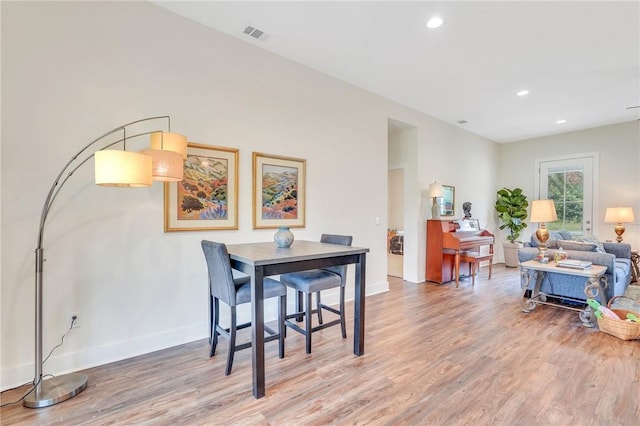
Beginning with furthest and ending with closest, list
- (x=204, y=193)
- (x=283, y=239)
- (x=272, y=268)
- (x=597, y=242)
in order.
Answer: (x=597, y=242) → (x=204, y=193) → (x=283, y=239) → (x=272, y=268)

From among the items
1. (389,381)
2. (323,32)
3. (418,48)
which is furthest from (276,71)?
(389,381)

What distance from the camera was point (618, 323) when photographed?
2873mm

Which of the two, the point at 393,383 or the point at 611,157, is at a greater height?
the point at 611,157

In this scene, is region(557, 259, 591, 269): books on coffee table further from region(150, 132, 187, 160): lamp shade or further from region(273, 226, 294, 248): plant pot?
region(150, 132, 187, 160): lamp shade

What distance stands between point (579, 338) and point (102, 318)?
4.32 meters

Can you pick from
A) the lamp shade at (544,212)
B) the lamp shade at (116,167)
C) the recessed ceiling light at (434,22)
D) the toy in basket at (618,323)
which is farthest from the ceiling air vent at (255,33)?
the toy in basket at (618,323)

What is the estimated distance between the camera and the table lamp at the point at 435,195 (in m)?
5.05

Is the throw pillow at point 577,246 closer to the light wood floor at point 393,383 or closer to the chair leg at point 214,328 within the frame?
the light wood floor at point 393,383

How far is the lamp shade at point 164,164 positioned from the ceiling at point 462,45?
1.47 metres

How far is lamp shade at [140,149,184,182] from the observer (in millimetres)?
2135

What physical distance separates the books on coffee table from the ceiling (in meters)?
2.34

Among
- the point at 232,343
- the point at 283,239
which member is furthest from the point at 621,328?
the point at 232,343

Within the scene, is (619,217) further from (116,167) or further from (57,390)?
(57,390)

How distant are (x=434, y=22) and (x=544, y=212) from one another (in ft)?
9.27
